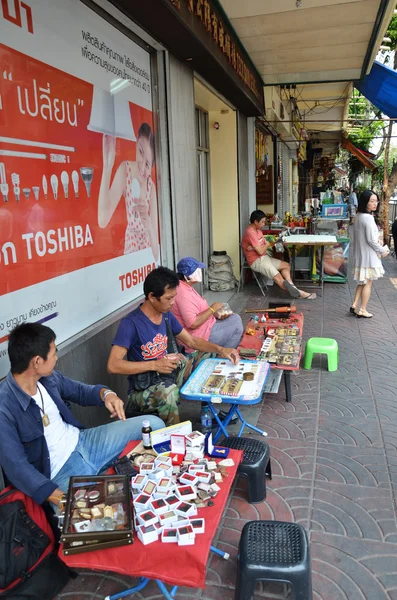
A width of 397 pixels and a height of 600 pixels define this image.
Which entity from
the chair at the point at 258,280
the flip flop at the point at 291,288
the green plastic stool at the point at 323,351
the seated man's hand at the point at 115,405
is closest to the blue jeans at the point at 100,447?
the seated man's hand at the point at 115,405

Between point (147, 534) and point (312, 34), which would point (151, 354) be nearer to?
point (147, 534)

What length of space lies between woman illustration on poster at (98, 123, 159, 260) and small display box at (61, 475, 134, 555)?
217 cm

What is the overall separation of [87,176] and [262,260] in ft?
16.6

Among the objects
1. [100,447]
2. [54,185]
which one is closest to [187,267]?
[54,185]

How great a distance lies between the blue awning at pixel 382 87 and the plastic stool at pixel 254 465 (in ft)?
22.9

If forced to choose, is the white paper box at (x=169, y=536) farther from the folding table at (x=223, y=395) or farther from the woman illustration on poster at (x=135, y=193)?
the woman illustration on poster at (x=135, y=193)

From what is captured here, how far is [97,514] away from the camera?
1978mm

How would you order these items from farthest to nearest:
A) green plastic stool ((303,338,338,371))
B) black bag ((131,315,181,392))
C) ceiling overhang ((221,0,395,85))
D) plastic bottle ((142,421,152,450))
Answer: ceiling overhang ((221,0,395,85)), green plastic stool ((303,338,338,371)), black bag ((131,315,181,392)), plastic bottle ((142,421,152,450))

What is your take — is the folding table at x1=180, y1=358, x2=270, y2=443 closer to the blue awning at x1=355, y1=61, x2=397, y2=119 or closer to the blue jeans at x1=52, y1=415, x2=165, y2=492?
the blue jeans at x1=52, y1=415, x2=165, y2=492

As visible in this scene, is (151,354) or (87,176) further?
(87,176)

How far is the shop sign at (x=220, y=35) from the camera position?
4421mm

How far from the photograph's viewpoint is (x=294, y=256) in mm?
9250

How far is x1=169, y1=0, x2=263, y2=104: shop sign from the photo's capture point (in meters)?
4.42

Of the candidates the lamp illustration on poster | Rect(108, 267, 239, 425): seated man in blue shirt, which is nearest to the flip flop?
the lamp illustration on poster
